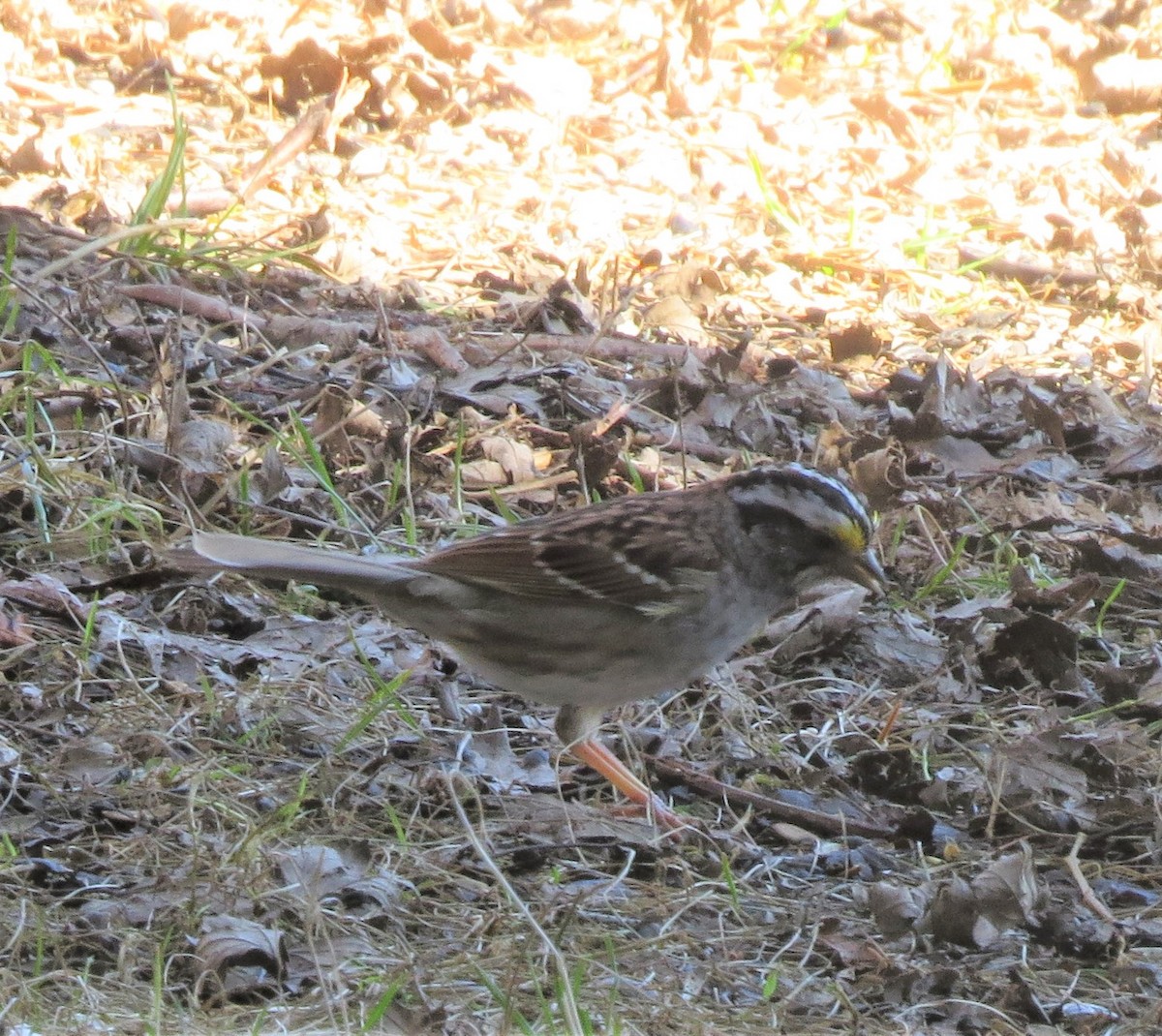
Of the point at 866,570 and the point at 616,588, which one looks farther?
the point at 866,570

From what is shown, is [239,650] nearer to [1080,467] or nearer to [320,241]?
[320,241]

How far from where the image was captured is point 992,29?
10367 millimetres

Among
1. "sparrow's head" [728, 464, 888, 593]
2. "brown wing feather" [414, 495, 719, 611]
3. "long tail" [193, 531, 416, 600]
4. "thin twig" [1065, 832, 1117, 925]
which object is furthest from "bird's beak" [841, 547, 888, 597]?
"long tail" [193, 531, 416, 600]

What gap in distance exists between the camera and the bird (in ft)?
14.4

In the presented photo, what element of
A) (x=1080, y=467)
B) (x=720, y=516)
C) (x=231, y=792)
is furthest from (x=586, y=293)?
(x=231, y=792)

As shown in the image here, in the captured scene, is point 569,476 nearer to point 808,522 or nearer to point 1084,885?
point 808,522

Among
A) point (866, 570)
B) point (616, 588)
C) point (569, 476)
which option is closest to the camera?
point (616, 588)

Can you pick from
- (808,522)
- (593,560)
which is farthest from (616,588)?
(808,522)

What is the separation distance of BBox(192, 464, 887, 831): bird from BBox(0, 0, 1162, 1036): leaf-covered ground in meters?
0.26

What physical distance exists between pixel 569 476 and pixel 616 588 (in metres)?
1.45

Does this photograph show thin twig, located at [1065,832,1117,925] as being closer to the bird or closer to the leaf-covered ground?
the leaf-covered ground

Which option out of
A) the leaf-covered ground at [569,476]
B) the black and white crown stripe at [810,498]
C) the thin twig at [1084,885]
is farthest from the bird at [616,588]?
the thin twig at [1084,885]

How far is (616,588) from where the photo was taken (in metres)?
4.41

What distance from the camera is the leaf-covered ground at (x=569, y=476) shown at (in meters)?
3.60
